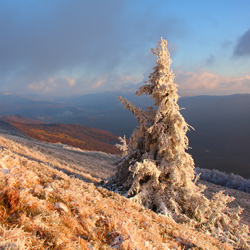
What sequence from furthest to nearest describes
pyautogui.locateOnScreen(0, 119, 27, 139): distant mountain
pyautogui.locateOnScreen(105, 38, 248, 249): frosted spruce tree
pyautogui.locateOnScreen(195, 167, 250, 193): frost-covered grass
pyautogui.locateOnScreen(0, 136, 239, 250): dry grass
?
1. pyautogui.locateOnScreen(195, 167, 250, 193): frost-covered grass
2. pyautogui.locateOnScreen(0, 119, 27, 139): distant mountain
3. pyautogui.locateOnScreen(105, 38, 248, 249): frosted spruce tree
4. pyautogui.locateOnScreen(0, 136, 239, 250): dry grass

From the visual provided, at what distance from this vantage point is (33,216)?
4027 millimetres

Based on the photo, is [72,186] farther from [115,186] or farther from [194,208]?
[194,208]

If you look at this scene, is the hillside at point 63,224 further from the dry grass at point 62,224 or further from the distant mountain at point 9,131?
the distant mountain at point 9,131

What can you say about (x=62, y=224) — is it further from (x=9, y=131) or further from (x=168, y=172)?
(x=9, y=131)

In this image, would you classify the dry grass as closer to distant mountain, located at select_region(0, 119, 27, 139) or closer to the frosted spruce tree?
the frosted spruce tree

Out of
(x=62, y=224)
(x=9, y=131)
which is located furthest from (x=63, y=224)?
(x=9, y=131)

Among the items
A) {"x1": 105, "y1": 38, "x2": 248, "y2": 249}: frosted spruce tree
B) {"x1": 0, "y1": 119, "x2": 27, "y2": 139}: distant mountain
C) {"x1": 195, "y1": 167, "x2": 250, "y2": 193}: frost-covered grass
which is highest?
{"x1": 105, "y1": 38, "x2": 248, "y2": 249}: frosted spruce tree

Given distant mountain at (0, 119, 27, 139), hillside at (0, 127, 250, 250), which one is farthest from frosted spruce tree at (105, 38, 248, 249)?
distant mountain at (0, 119, 27, 139)

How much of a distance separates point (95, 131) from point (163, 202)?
187 m

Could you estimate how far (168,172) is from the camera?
10.5 m

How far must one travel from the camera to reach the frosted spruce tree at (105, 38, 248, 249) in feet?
30.6

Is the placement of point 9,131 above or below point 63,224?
below

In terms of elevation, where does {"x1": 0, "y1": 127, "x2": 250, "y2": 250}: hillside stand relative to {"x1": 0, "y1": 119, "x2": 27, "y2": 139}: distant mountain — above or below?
above

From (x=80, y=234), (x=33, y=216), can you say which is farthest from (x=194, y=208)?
(x=33, y=216)
